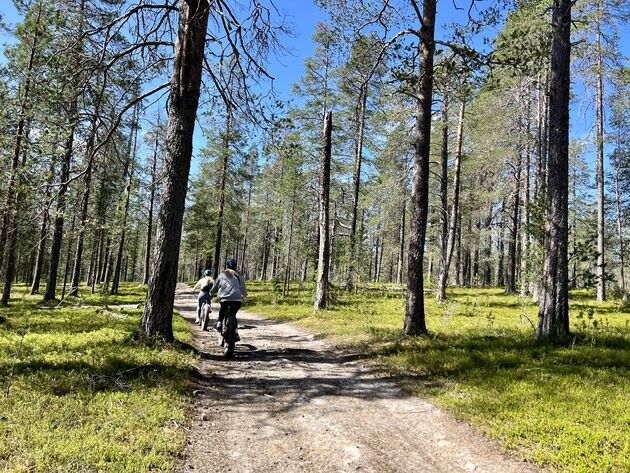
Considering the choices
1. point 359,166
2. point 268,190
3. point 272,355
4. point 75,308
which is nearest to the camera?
point 272,355

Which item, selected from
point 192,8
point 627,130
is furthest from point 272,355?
point 627,130

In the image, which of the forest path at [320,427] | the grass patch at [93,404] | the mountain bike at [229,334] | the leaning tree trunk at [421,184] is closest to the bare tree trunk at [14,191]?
the grass patch at [93,404]

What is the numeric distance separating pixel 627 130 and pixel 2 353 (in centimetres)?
3206

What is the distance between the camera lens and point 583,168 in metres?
23.2

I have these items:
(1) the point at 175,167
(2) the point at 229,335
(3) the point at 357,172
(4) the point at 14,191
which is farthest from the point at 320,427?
(3) the point at 357,172

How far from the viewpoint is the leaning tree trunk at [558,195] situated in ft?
26.0

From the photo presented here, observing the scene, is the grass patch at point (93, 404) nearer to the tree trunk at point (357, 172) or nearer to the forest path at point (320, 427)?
the forest path at point (320, 427)

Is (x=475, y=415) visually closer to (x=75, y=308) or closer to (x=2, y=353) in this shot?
(x=2, y=353)

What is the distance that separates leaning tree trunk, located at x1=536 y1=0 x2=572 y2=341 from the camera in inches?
312

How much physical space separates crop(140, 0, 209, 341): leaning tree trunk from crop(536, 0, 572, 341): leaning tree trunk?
24.7 ft

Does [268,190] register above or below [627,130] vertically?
below

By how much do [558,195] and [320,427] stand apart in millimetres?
7032

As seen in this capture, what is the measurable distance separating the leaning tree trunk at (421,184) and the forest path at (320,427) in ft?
8.93

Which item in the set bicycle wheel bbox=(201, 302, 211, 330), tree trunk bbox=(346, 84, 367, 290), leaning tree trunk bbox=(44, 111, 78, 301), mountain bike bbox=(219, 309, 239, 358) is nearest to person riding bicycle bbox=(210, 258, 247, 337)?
mountain bike bbox=(219, 309, 239, 358)
